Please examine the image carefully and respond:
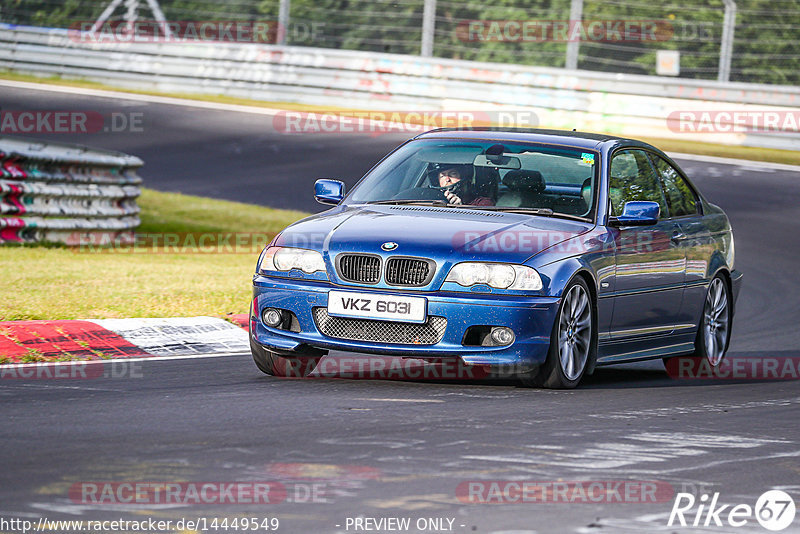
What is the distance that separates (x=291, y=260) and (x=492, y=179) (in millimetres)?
1476

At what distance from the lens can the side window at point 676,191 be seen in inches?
384

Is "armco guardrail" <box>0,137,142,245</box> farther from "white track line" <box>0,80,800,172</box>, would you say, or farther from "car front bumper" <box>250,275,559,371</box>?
"white track line" <box>0,80,800,172</box>

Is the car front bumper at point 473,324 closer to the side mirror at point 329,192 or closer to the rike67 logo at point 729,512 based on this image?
the side mirror at point 329,192

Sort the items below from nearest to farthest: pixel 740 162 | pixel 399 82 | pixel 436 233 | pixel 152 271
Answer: pixel 436 233, pixel 152 271, pixel 740 162, pixel 399 82

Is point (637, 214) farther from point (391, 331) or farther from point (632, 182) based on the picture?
point (391, 331)

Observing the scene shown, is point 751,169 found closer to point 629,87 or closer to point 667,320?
point 629,87

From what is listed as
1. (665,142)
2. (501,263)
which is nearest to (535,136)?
(501,263)

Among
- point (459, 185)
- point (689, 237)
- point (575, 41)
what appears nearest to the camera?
point (459, 185)

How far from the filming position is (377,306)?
25.3 feet

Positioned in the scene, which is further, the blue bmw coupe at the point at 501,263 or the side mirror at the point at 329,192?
the side mirror at the point at 329,192

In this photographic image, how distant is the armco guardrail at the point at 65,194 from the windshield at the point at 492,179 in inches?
261

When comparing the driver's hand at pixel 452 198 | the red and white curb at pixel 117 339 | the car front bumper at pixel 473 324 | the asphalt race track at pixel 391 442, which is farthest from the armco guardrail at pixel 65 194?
the car front bumper at pixel 473 324

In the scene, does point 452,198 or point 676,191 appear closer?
point 452,198

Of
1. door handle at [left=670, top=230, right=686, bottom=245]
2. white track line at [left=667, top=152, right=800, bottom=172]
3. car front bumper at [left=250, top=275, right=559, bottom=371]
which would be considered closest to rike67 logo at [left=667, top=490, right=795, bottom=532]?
car front bumper at [left=250, top=275, right=559, bottom=371]
